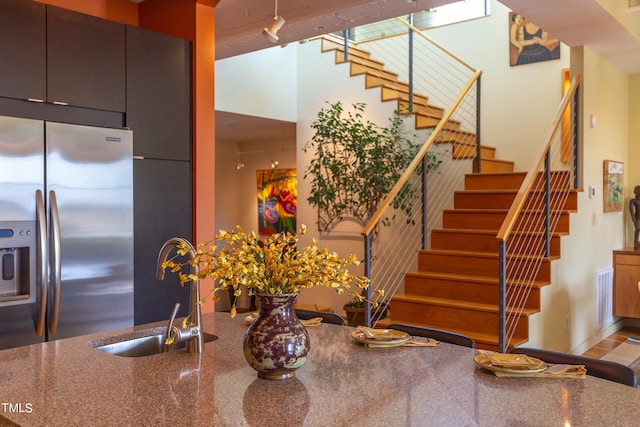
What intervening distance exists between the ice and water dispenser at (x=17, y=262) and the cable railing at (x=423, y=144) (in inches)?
150

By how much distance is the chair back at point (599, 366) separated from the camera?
5.61 feet

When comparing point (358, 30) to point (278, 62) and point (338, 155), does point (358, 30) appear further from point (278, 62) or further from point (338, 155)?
point (338, 155)

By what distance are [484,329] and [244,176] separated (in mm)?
5523

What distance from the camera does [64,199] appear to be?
9.78 feet

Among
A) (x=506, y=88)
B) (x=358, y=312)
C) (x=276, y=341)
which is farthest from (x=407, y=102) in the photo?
(x=276, y=341)

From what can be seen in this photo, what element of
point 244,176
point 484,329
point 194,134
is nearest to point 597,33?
point 484,329

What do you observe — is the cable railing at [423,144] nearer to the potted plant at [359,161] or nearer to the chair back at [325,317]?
the potted plant at [359,161]

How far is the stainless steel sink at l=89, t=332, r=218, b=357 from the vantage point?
207 cm

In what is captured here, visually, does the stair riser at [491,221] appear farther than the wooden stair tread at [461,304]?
Yes

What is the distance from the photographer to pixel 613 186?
592 centimetres

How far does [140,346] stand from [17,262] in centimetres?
109

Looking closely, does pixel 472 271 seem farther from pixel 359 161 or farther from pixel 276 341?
pixel 276 341

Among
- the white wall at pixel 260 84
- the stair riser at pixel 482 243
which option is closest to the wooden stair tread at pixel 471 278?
the stair riser at pixel 482 243

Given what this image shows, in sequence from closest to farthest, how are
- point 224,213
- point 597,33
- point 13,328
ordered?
point 13,328 < point 597,33 < point 224,213
